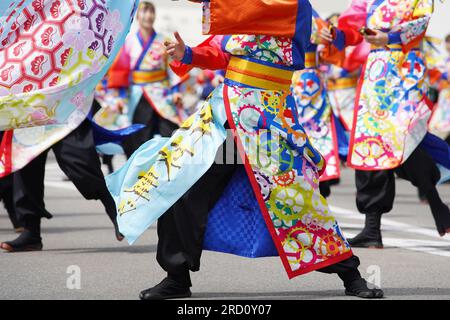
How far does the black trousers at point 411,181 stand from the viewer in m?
8.09

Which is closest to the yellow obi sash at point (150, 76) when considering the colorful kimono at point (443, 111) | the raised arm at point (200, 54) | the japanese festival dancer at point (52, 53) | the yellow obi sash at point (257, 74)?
the colorful kimono at point (443, 111)

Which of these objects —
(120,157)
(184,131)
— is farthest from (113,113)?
(120,157)

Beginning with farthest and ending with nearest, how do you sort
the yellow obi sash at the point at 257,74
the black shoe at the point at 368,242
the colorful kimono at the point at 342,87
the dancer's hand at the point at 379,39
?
the colorful kimono at the point at 342,87
the black shoe at the point at 368,242
the dancer's hand at the point at 379,39
the yellow obi sash at the point at 257,74

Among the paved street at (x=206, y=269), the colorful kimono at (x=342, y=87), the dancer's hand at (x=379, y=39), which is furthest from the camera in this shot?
the colorful kimono at (x=342, y=87)

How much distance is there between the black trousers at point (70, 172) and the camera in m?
7.95

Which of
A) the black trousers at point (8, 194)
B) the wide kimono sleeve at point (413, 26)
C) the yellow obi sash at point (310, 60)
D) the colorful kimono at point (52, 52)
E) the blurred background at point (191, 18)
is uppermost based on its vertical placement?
the colorful kimono at point (52, 52)

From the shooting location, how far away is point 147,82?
1198cm

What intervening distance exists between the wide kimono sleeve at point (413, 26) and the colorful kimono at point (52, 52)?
177cm

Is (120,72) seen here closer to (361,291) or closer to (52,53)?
(52,53)

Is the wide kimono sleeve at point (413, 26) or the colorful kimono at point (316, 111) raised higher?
the wide kimono sleeve at point (413, 26)

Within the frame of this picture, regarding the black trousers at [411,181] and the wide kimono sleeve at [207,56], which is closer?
the wide kimono sleeve at [207,56]

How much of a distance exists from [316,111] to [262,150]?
3.50 m

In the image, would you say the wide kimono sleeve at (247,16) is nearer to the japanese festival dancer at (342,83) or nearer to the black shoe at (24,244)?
the japanese festival dancer at (342,83)
